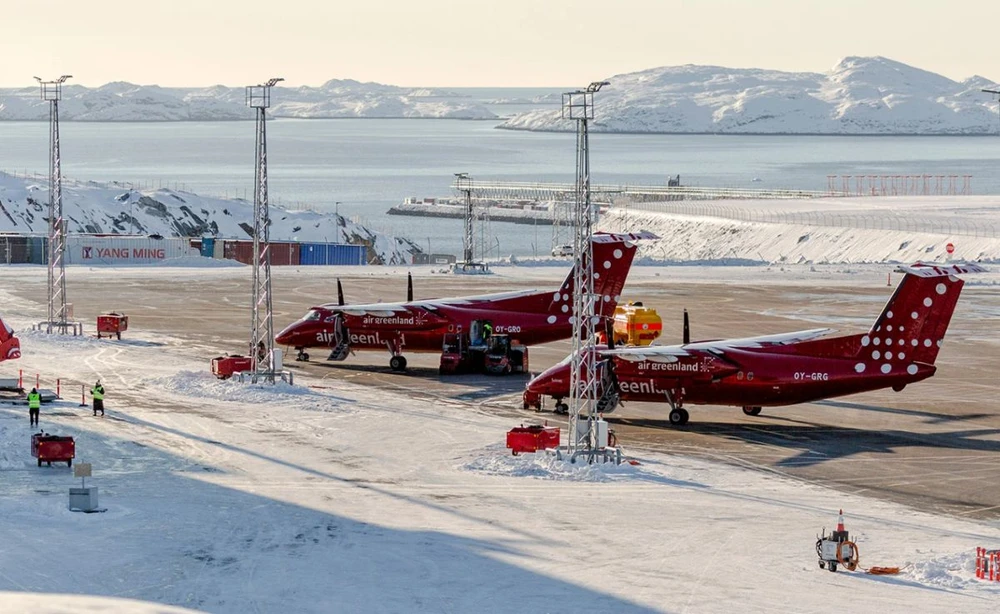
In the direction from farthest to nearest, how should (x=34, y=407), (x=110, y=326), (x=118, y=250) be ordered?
(x=118, y=250) < (x=110, y=326) < (x=34, y=407)

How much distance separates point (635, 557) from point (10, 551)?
47.8ft

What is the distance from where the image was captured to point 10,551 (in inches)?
1400

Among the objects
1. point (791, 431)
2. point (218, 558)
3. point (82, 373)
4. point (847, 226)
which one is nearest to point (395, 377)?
point (82, 373)

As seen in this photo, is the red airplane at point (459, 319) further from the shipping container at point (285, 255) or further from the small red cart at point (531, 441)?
the shipping container at point (285, 255)

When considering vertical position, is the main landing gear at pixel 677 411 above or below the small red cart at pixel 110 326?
below

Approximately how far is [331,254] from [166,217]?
136 feet

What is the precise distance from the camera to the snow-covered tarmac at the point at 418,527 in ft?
108

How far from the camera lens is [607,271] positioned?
64.2 meters

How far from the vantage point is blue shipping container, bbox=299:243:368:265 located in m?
136

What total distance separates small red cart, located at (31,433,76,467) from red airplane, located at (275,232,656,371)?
22407 mm

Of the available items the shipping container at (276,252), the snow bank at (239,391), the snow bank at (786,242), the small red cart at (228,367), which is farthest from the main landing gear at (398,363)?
the shipping container at (276,252)

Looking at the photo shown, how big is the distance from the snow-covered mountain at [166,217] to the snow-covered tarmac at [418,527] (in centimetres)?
11057

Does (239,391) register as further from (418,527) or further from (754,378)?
(418,527)

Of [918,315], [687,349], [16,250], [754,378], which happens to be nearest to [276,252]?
[16,250]
